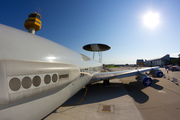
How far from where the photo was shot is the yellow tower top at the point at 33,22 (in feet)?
47.2

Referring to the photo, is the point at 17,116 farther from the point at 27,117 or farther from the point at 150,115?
the point at 150,115

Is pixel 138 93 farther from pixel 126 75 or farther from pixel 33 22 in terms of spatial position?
pixel 33 22

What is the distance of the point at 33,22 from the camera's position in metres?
14.4

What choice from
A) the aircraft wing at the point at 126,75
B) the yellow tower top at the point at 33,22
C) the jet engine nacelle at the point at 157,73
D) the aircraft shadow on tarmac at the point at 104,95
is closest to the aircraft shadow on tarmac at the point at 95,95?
the aircraft shadow on tarmac at the point at 104,95

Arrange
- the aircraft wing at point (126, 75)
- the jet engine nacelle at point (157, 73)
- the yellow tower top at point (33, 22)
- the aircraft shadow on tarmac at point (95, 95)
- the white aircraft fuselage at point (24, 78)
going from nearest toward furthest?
1. the white aircraft fuselage at point (24, 78)
2. the aircraft shadow on tarmac at point (95, 95)
3. the aircraft wing at point (126, 75)
4. the jet engine nacelle at point (157, 73)
5. the yellow tower top at point (33, 22)

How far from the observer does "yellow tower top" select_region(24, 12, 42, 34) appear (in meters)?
14.4

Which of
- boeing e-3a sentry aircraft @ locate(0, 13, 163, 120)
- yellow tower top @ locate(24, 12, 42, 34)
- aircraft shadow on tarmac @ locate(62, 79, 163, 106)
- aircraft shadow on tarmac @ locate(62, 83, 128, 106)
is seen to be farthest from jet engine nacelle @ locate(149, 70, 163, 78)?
yellow tower top @ locate(24, 12, 42, 34)

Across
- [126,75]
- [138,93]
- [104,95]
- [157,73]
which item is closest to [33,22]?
[104,95]

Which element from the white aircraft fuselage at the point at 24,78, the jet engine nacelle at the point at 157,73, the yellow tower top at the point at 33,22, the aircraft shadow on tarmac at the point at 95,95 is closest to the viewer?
the white aircraft fuselage at the point at 24,78

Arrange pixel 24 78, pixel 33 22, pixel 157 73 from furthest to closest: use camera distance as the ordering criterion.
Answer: pixel 33 22 < pixel 157 73 < pixel 24 78

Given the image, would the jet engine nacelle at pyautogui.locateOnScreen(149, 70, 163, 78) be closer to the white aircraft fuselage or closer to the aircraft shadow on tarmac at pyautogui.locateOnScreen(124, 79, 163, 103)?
the aircraft shadow on tarmac at pyautogui.locateOnScreen(124, 79, 163, 103)

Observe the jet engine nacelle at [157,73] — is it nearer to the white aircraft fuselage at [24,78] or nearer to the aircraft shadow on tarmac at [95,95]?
the aircraft shadow on tarmac at [95,95]

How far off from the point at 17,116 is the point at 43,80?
39.9 inches

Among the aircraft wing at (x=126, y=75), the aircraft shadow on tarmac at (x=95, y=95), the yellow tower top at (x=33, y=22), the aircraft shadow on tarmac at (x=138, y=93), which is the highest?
the yellow tower top at (x=33, y=22)
